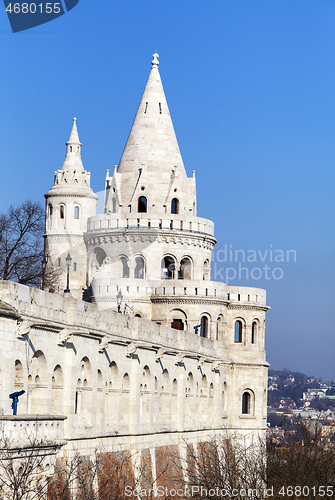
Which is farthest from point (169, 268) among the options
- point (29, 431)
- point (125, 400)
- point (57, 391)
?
point (29, 431)

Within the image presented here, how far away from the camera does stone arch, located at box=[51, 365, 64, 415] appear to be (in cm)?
3238

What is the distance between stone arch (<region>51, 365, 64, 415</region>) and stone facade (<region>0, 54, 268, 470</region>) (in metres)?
7.22

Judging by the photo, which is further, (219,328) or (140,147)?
(140,147)

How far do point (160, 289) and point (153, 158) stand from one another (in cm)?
872

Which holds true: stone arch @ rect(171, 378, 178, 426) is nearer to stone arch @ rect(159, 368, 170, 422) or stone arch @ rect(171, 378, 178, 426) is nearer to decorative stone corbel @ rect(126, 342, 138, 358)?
stone arch @ rect(159, 368, 170, 422)

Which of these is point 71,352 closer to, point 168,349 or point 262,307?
point 168,349

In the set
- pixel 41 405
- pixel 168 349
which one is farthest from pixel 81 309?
pixel 168 349

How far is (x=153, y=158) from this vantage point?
62.8 m

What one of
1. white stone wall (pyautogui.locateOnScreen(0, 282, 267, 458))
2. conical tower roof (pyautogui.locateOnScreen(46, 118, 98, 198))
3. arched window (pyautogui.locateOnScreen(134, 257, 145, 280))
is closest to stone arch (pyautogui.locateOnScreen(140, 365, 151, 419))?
white stone wall (pyautogui.locateOnScreen(0, 282, 267, 458))

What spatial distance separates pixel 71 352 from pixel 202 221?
97.1 ft

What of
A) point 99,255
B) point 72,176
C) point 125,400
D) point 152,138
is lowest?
point 125,400

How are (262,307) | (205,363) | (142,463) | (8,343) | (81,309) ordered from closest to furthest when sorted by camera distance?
(8,343), (81,309), (142,463), (205,363), (262,307)

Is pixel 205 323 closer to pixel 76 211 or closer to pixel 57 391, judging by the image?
pixel 76 211

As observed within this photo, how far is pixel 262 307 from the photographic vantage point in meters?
62.7
